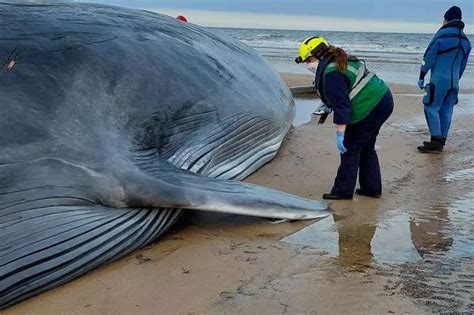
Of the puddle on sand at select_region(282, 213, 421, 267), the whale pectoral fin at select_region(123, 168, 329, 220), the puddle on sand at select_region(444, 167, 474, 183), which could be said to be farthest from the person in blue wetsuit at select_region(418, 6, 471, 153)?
the whale pectoral fin at select_region(123, 168, 329, 220)

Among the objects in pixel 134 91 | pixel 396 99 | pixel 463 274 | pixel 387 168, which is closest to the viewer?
pixel 463 274

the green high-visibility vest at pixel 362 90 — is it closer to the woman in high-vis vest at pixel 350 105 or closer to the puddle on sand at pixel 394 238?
the woman in high-vis vest at pixel 350 105

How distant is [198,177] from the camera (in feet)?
16.8

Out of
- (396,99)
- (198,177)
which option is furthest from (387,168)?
(396,99)

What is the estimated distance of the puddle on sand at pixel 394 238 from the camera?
471 cm

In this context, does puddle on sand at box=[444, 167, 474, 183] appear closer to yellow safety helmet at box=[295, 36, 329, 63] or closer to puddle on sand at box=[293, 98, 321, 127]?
yellow safety helmet at box=[295, 36, 329, 63]

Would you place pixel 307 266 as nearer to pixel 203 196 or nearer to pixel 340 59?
pixel 203 196

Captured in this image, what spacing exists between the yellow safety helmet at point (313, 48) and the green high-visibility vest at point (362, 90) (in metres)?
0.31

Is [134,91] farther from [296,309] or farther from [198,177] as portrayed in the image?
[296,309]

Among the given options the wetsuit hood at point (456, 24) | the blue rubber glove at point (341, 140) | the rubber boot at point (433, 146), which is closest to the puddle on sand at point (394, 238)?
the blue rubber glove at point (341, 140)

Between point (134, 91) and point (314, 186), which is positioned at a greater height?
point (134, 91)

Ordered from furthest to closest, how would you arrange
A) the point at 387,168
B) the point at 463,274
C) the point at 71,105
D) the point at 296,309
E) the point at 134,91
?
the point at 387,168 < the point at 134,91 < the point at 71,105 < the point at 463,274 < the point at 296,309

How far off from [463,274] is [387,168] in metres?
3.93

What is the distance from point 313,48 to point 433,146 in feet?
12.1
